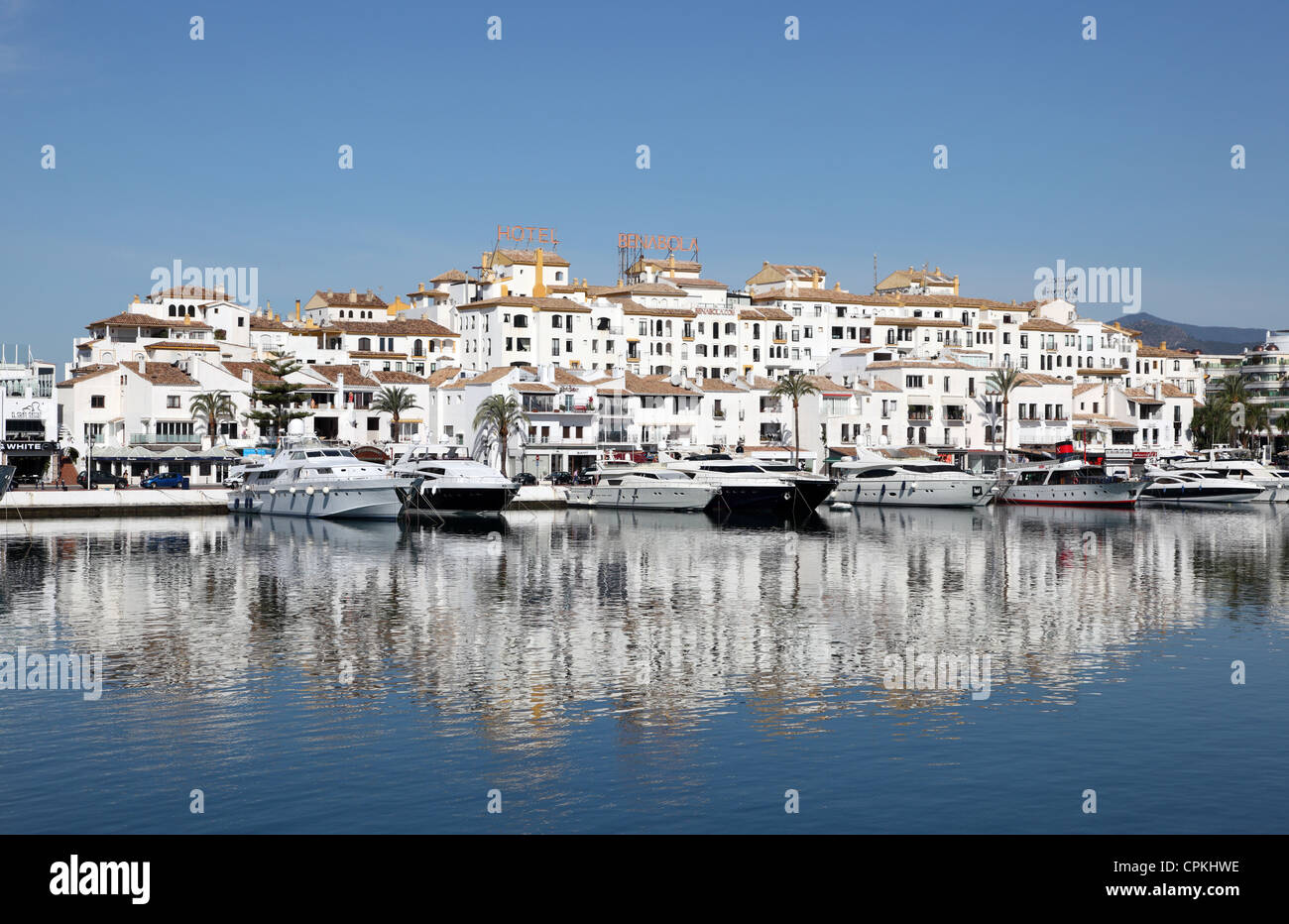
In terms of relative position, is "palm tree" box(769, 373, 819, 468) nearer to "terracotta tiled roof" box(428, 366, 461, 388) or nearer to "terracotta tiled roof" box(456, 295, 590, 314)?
"terracotta tiled roof" box(456, 295, 590, 314)

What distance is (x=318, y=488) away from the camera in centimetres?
8075

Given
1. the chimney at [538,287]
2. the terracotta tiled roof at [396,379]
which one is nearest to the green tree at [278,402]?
the terracotta tiled roof at [396,379]

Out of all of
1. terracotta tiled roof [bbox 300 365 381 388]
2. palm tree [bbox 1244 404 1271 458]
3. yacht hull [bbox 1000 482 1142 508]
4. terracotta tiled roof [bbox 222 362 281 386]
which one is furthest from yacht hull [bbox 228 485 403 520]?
palm tree [bbox 1244 404 1271 458]

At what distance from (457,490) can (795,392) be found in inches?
1933

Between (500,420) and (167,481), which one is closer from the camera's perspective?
(167,481)

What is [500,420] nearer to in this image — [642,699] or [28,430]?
[28,430]

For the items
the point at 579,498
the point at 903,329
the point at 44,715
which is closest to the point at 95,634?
the point at 44,715

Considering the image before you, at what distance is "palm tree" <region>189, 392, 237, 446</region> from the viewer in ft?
358

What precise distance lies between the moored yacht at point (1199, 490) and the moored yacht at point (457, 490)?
173 feet

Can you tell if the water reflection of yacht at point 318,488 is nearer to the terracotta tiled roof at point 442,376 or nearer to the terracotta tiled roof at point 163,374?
the terracotta tiled roof at point 163,374

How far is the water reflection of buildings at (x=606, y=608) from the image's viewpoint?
2900cm

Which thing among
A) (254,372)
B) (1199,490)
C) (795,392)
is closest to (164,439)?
(254,372)
